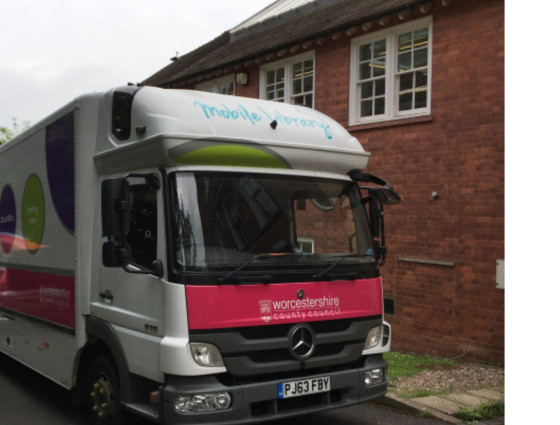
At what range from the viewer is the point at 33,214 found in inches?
265

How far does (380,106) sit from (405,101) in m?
0.56

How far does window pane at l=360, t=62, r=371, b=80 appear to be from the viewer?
36.5 feet

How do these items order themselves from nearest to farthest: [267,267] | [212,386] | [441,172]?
[212,386] < [267,267] < [441,172]

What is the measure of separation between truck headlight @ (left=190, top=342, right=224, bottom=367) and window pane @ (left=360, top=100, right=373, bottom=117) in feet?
24.1

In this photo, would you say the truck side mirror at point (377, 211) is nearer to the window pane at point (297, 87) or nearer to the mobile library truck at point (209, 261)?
the mobile library truck at point (209, 261)

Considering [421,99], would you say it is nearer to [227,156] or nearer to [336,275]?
[336,275]

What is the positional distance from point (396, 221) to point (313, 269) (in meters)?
5.46

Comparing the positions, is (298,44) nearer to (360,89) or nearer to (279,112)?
(360,89)

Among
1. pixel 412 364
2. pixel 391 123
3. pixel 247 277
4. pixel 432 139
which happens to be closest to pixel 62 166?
pixel 247 277

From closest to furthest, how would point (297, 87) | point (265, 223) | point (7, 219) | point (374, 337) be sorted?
point (265, 223)
point (374, 337)
point (7, 219)
point (297, 87)

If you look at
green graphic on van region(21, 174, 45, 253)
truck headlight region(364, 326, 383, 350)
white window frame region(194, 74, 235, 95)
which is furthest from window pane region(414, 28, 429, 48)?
green graphic on van region(21, 174, 45, 253)

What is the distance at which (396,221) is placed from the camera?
33.7ft

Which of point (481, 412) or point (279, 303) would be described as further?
point (481, 412)

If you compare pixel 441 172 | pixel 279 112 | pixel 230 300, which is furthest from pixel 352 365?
pixel 441 172
